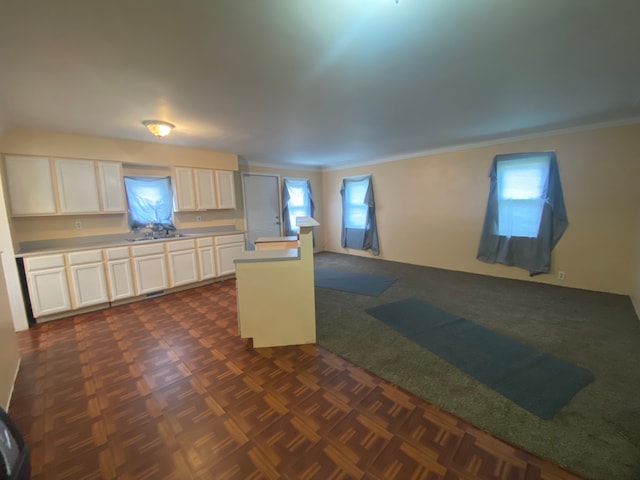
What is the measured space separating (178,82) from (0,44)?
3.03 ft

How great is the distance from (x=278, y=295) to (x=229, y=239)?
2.61 meters

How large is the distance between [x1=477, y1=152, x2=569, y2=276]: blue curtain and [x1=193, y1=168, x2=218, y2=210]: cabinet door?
481 cm

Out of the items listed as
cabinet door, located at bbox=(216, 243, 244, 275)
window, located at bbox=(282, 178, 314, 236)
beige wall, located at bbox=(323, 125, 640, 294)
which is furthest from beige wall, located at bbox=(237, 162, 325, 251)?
cabinet door, located at bbox=(216, 243, 244, 275)

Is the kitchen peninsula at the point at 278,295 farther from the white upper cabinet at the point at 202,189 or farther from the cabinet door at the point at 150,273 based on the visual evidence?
the white upper cabinet at the point at 202,189

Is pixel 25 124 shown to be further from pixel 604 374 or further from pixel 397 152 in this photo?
pixel 604 374

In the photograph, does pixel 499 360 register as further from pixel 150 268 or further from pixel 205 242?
pixel 150 268

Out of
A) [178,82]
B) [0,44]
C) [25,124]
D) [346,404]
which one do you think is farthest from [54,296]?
[346,404]

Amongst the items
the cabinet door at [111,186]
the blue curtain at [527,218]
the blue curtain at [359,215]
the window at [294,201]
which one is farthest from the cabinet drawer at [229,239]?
the blue curtain at [527,218]

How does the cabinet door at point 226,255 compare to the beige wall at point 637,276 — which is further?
the cabinet door at point 226,255

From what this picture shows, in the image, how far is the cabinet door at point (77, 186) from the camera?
130 inches

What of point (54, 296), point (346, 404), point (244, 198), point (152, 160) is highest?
point (152, 160)

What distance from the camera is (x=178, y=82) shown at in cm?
203

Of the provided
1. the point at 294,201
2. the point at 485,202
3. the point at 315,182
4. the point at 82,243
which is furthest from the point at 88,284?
the point at 485,202

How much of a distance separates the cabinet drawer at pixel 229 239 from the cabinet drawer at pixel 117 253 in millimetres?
1306
